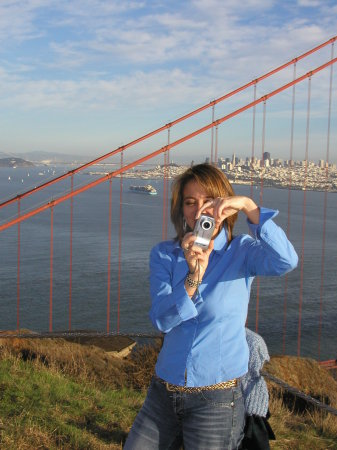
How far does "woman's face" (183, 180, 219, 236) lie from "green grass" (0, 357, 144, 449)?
169cm

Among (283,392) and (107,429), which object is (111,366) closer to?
(283,392)

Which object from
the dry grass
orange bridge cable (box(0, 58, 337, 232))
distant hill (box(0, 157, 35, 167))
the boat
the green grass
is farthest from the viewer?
distant hill (box(0, 157, 35, 167))

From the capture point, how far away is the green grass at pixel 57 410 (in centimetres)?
292

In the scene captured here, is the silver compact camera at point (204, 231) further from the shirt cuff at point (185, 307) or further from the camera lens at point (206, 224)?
the shirt cuff at point (185, 307)

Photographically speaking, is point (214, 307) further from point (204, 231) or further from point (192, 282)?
point (204, 231)

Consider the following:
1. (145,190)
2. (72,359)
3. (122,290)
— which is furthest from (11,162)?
(72,359)

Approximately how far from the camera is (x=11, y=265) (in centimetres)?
2839

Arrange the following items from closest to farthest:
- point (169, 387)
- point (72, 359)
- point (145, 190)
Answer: point (169, 387) < point (72, 359) < point (145, 190)

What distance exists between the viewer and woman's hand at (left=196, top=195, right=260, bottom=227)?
1689 mm

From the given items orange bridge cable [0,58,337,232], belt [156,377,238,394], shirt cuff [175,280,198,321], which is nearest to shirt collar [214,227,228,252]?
shirt cuff [175,280,198,321]

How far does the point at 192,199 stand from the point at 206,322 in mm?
435

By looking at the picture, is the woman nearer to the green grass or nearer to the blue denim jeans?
the blue denim jeans

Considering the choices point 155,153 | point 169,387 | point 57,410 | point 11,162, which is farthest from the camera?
point 11,162

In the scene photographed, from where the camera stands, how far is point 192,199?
1.87 meters
